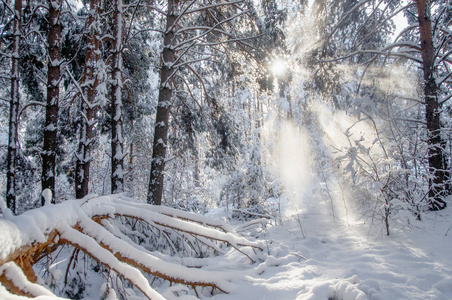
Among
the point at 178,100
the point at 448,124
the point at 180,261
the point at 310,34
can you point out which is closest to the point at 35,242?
the point at 180,261

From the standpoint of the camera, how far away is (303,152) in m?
22.1

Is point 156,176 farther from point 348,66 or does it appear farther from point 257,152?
point 348,66

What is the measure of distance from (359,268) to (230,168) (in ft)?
16.9

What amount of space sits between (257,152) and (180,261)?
23.5 ft

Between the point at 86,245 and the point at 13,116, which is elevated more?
the point at 13,116

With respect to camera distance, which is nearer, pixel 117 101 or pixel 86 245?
pixel 86 245

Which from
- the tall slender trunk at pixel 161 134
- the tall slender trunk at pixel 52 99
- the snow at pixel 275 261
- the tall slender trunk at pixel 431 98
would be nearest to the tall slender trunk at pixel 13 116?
the tall slender trunk at pixel 52 99

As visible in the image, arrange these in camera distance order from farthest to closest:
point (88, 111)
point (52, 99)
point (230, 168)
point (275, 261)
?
point (230, 168) → point (88, 111) → point (52, 99) → point (275, 261)

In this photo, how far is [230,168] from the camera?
7.57 meters

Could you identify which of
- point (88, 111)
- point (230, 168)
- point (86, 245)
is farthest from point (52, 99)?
point (230, 168)

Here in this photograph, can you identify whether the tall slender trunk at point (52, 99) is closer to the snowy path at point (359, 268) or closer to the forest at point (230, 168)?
the forest at point (230, 168)

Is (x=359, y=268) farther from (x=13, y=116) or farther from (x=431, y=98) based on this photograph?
(x=13, y=116)

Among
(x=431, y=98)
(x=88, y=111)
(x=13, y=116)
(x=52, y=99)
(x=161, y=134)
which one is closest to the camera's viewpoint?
(x=52, y=99)

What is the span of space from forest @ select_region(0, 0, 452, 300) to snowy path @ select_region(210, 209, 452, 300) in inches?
0.8
